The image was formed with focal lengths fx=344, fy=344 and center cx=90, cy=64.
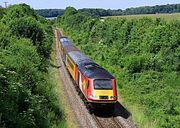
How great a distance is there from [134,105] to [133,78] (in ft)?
25.8

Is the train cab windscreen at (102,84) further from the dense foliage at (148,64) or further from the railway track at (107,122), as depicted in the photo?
the dense foliage at (148,64)

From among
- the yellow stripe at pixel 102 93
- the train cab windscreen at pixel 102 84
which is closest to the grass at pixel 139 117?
the yellow stripe at pixel 102 93

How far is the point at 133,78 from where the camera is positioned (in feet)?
115

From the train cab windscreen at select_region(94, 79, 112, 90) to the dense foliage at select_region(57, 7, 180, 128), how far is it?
325cm

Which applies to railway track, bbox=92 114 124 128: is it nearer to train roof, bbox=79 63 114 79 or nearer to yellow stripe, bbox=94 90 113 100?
yellow stripe, bbox=94 90 113 100

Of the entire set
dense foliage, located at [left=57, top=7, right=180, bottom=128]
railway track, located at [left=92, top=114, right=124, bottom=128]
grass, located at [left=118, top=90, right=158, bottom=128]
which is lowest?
railway track, located at [left=92, top=114, right=124, bottom=128]

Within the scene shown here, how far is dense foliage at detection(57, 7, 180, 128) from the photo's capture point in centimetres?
2514

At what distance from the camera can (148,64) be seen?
3778 cm

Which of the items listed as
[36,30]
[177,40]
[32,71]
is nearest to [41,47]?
[36,30]

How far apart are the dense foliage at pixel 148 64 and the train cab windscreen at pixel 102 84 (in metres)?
3.25

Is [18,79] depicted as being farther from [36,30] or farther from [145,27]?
[145,27]

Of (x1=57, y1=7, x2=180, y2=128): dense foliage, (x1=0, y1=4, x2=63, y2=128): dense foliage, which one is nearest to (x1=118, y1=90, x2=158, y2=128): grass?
(x1=57, y1=7, x2=180, y2=128): dense foliage

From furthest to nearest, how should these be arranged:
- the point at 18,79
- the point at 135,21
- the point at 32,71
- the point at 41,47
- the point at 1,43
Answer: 1. the point at 135,21
2. the point at 41,47
3. the point at 1,43
4. the point at 32,71
5. the point at 18,79

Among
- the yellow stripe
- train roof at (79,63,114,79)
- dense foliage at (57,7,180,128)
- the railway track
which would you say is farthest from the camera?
train roof at (79,63,114,79)
